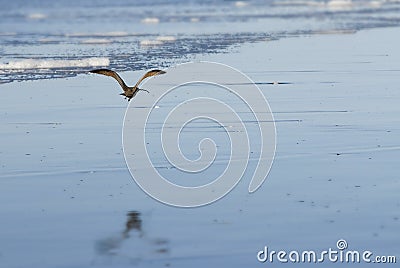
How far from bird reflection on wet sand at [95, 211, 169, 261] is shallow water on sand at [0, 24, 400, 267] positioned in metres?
0.02

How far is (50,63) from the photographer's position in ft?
88.2

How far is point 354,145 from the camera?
15.2 meters

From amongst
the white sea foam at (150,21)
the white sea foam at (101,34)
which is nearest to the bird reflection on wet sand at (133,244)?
the white sea foam at (101,34)

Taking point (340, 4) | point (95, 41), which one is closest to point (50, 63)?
point (95, 41)

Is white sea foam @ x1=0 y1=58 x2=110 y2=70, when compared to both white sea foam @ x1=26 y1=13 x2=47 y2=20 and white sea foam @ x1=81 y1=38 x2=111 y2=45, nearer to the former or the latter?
white sea foam @ x1=81 y1=38 x2=111 y2=45

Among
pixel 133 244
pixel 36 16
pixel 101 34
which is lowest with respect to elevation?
pixel 133 244

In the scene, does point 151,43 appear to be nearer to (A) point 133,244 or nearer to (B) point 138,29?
(B) point 138,29

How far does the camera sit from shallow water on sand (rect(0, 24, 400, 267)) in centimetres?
1024

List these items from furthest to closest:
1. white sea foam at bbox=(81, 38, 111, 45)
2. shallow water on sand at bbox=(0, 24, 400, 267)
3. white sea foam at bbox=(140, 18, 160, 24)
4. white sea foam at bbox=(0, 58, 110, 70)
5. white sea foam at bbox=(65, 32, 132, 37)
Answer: white sea foam at bbox=(140, 18, 160, 24), white sea foam at bbox=(65, 32, 132, 37), white sea foam at bbox=(81, 38, 111, 45), white sea foam at bbox=(0, 58, 110, 70), shallow water on sand at bbox=(0, 24, 400, 267)

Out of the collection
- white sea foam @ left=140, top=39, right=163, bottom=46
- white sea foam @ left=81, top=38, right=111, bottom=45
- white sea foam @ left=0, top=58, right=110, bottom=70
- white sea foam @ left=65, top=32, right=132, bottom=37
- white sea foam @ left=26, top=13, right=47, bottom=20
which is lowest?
white sea foam @ left=0, top=58, right=110, bottom=70

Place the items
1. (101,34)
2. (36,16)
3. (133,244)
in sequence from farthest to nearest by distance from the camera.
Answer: (36,16) < (101,34) < (133,244)

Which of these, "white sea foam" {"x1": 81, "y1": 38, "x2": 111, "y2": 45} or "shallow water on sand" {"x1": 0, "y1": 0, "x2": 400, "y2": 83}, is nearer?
"shallow water on sand" {"x1": 0, "y1": 0, "x2": 400, "y2": 83}

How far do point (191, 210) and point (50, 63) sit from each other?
15.8 m

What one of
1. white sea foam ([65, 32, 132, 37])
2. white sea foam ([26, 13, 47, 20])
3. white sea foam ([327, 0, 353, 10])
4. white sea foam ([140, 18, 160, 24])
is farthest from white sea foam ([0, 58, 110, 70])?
white sea foam ([327, 0, 353, 10])
